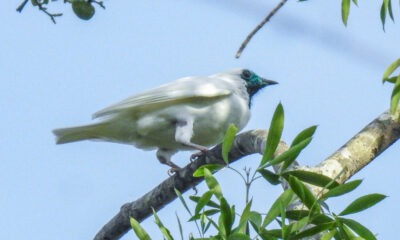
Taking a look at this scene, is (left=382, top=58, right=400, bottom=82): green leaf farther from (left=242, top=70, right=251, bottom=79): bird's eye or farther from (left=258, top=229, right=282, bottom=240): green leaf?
(left=242, top=70, right=251, bottom=79): bird's eye

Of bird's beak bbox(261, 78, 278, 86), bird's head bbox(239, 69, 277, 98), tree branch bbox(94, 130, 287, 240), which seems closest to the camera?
tree branch bbox(94, 130, 287, 240)

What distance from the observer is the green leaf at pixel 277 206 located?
3.37 metres

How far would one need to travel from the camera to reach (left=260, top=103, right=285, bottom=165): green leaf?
3.63 meters

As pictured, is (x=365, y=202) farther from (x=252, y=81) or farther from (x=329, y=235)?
(x=252, y=81)

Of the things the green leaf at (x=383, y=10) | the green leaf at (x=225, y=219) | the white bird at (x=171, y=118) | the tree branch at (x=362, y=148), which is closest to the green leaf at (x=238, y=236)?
the green leaf at (x=225, y=219)

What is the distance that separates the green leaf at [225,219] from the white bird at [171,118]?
3.55 metres

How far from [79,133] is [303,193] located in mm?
4154

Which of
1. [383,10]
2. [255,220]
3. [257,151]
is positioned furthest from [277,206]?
[257,151]

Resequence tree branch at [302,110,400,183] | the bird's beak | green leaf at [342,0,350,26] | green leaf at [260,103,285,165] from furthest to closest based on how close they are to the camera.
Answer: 1. the bird's beak
2. tree branch at [302,110,400,183]
3. green leaf at [342,0,350,26]
4. green leaf at [260,103,285,165]

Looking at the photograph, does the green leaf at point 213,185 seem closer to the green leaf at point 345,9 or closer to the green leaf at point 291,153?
the green leaf at point 291,153

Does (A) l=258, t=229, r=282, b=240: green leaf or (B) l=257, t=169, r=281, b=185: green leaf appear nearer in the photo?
(A) l=258, t=229, r=282, b=240: green leaf

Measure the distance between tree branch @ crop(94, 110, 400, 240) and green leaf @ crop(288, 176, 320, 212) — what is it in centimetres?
22

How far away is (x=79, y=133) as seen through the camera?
736 centimetres

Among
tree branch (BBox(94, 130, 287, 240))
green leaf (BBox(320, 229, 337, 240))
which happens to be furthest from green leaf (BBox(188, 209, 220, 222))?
tree branch (BBox(94, 130, 287, 240))
